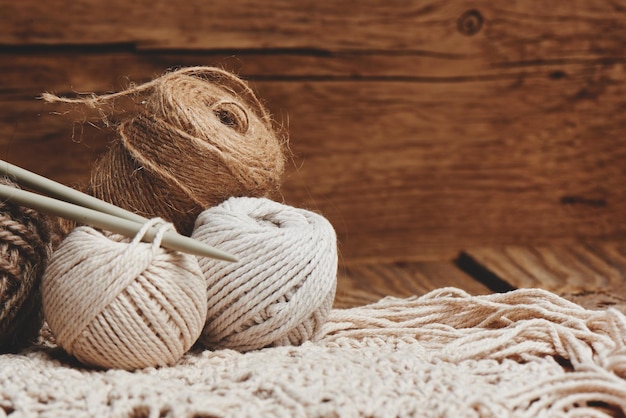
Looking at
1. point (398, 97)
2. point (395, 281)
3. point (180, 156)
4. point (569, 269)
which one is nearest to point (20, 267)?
point (180, 156)

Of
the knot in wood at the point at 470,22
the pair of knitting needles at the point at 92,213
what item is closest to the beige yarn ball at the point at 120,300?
the pair of knitting needles at the point at 92,213

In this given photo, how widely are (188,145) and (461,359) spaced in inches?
15.2

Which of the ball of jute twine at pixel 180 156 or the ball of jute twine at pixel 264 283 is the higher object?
the ball of jute twine at pixel 180 156

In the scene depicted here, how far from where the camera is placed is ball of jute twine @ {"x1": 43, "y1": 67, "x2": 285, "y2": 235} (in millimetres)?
966

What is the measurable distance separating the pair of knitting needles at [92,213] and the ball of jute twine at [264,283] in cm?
7

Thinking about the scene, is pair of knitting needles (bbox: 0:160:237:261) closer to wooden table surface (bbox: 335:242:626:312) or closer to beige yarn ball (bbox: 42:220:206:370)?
beige yarn ball (bbox: 42:220:206:370)

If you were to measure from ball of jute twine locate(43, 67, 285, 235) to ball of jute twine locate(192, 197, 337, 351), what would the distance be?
0.26 feet

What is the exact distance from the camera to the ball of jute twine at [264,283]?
0.87 meters

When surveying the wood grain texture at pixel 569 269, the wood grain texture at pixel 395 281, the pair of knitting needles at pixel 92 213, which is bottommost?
the wood grain texture at pixel 395 281

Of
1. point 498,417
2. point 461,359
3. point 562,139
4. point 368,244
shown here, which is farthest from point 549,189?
point 498,417

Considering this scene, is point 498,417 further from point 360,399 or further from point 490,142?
point 490,142

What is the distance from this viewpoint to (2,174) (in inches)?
34.6

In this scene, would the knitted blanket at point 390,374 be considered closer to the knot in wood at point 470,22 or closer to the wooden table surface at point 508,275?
the wooden table surface at point 508,275

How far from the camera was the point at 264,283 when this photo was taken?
0.86 metres
